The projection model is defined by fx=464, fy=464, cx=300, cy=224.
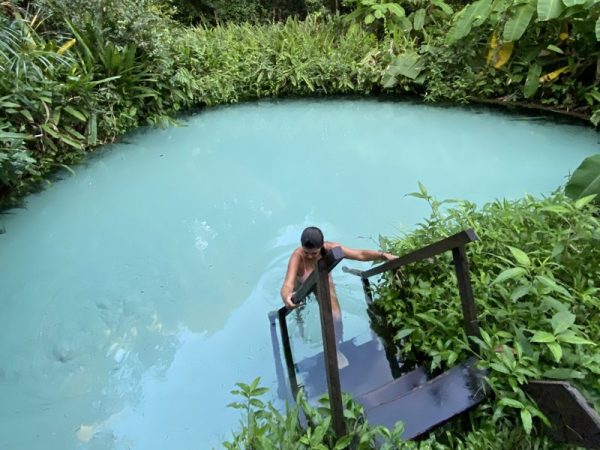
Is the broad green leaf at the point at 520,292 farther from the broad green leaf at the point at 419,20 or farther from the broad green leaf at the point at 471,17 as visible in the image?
the broad green leaf at the point at 419,20

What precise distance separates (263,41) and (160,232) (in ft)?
16.1

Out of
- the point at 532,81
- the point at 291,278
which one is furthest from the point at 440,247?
the point at 532,81

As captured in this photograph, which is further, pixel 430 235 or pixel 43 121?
pixel 43 121

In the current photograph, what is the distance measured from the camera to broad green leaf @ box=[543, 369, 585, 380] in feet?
5.98

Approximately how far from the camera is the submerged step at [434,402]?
79.2 inches

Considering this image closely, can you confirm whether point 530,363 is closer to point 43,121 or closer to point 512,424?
point 512,424

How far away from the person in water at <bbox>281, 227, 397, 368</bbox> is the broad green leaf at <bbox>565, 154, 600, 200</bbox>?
1288mm

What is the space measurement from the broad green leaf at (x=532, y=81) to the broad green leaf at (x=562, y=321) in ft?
18.9

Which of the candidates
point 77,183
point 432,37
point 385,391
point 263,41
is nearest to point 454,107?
point 432,37

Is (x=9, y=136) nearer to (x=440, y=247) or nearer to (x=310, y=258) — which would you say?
(x=310, y=258)

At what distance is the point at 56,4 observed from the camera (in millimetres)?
6527

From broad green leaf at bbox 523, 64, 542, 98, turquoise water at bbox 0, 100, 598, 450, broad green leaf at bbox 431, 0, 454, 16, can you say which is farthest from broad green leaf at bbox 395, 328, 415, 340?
broad green leaf at bbox 431, 0, 454, 16

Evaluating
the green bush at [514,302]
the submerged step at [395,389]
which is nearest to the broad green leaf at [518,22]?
the green bush at [514,302]

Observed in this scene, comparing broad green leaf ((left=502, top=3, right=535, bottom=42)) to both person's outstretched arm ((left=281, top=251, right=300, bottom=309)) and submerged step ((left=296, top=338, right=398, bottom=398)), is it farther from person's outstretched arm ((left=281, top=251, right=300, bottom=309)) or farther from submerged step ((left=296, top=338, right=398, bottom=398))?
submerged step ((left=296, top=338, right=398, bottom=398))
